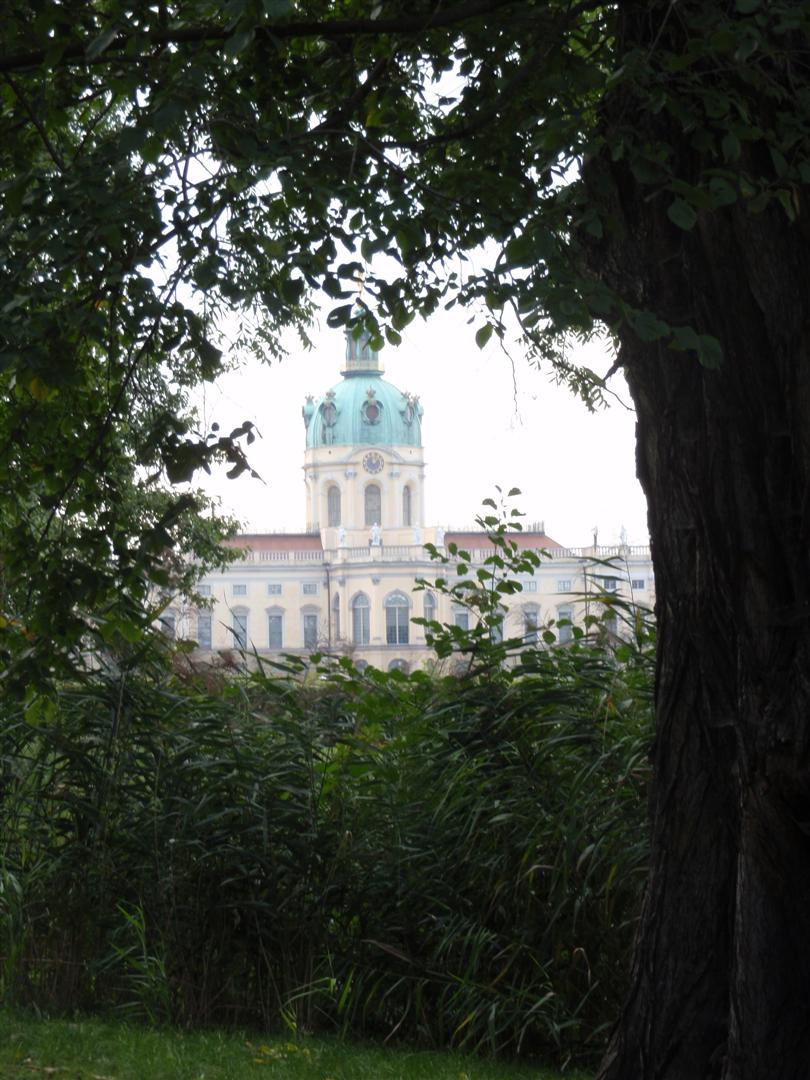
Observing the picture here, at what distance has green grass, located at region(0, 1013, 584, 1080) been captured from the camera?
4328mm

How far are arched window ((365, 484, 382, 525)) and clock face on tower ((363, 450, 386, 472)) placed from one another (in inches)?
56.2

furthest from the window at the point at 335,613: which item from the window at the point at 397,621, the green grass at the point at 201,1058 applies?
the green grass at the point at 201,1058

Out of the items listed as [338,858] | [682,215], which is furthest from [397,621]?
[682,215]

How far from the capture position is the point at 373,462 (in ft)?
313

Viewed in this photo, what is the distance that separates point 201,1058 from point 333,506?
310 feet

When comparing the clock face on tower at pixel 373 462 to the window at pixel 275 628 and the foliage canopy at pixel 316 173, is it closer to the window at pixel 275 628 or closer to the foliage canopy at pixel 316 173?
the window at pixel 275 628

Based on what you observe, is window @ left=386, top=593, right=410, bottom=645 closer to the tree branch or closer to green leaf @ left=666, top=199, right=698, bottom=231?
the tree branch

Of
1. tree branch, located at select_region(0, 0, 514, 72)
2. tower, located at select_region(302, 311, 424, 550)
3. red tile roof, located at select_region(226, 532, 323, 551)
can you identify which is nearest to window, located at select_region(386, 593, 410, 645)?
tower, located at select_region(302, 311, 424, 550)

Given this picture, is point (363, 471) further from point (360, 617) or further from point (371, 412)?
point (360, 617)

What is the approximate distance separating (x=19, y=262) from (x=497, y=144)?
129cm

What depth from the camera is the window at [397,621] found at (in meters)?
84.9

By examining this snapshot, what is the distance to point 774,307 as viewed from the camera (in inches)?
140

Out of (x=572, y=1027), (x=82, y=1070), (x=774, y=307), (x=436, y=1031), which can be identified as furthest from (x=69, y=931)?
(x=774, y=307)

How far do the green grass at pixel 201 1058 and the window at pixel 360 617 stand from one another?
81927mm
